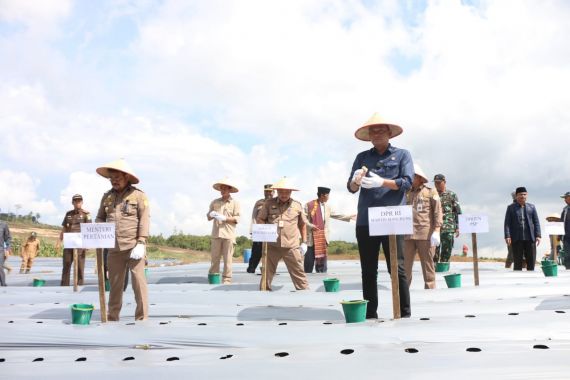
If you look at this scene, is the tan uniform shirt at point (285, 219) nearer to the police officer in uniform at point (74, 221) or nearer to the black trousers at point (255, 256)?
the black trousers at point (255, 256)

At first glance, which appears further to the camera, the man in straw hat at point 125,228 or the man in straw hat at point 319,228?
the man in straw hat at point 319,228

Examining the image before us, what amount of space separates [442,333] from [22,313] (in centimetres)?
370

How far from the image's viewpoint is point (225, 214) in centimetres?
740

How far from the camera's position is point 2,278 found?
328 inches

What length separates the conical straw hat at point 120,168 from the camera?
4.35 meters

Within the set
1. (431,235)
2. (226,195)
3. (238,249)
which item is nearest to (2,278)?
(226,195)

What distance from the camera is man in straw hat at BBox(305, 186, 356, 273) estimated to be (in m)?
8.59

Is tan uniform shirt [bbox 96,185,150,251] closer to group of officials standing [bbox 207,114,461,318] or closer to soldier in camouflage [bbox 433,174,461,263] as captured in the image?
group of officials standing [bbox 207,114,461,318]

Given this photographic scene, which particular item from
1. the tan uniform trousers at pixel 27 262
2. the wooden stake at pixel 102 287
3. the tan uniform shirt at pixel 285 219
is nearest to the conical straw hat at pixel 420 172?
the tan uniform shirt at pixel 285 219

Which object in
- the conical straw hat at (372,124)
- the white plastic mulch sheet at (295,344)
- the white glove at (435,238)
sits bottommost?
the white plastic mulch sheet at (295,344)

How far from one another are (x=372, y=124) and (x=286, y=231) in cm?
270

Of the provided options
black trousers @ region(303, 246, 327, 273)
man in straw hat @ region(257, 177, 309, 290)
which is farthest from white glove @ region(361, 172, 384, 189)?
black trousers @ region(303, 246, 327, 273)

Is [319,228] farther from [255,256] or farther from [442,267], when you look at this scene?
[442,267]

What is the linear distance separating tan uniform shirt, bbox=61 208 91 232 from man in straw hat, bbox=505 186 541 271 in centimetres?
660
